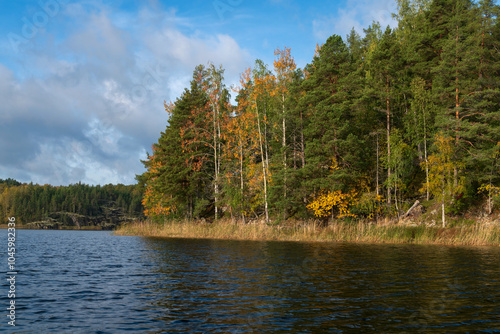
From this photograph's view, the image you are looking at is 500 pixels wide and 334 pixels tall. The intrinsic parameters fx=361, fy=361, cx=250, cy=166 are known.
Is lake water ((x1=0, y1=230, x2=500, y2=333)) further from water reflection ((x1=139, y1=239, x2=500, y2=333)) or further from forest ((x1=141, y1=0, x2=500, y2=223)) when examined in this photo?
forest ((x1=141, y1=0, x2=500, y2=223))

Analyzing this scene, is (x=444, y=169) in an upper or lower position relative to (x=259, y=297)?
upper

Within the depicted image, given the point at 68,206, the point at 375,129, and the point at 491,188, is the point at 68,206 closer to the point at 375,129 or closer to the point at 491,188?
the point at 375,129

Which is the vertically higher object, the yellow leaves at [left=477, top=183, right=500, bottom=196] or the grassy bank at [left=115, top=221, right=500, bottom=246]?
the yellow leaves at [left=477, top=183, right=500, bottom=196]

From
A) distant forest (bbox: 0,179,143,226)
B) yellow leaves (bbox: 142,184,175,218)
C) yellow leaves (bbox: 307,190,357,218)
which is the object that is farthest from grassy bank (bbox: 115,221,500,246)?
distant forest (bbox: 0,179,143,226)

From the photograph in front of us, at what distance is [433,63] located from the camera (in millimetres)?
44938

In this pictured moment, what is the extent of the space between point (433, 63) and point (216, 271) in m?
41.5

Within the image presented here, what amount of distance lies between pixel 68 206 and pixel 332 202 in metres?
137

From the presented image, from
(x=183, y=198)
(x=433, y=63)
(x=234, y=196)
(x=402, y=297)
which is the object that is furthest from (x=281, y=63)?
(x=402, y=297)

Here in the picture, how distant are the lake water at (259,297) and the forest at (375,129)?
786 inches

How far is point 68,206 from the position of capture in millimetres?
147250

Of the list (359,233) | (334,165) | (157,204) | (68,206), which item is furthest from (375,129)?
(68,206)

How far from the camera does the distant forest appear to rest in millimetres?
137350

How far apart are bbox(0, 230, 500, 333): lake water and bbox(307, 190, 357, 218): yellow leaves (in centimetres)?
1907

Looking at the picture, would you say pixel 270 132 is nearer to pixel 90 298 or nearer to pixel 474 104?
pixel 474 104
